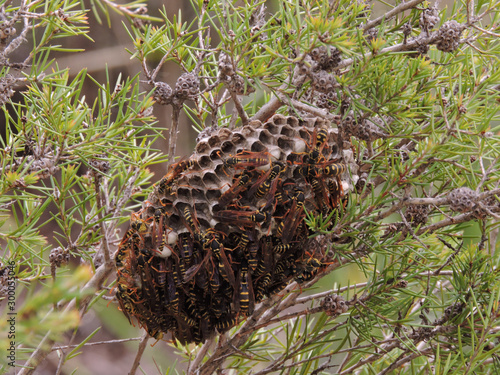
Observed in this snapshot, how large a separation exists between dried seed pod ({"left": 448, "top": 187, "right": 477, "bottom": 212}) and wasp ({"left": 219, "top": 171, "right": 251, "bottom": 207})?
0.35 meters

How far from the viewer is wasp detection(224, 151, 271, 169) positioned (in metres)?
0.95

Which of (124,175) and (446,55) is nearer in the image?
(446,55)

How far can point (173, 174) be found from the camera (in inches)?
39.8

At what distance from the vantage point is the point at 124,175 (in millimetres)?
1302

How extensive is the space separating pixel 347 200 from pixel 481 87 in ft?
1.00

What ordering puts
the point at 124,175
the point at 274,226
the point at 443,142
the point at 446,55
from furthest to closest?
the point at 124,175 → the point at 446,55 → the point at 274,226 → the point at 443,142

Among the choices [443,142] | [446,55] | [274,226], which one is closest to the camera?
[443,142]

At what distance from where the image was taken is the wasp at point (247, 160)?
95 cm

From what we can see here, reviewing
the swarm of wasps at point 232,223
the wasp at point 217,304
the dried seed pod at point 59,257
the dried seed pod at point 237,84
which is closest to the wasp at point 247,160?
A: the swarm of wasps at point 232,223

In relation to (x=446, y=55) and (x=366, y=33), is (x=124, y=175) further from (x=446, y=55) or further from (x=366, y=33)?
(x=446, y=55)

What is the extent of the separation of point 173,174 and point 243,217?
174 mm

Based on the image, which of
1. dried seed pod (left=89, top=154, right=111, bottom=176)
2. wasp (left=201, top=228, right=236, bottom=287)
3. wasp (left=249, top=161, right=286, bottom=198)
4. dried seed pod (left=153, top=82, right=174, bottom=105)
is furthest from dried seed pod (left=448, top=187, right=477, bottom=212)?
dried seed pod (left=89, top=154, right=111, bottom=176)

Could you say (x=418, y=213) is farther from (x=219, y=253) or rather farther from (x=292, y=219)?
(x=219, y=253)

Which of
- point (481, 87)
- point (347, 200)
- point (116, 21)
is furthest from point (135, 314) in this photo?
point (116, 21)
